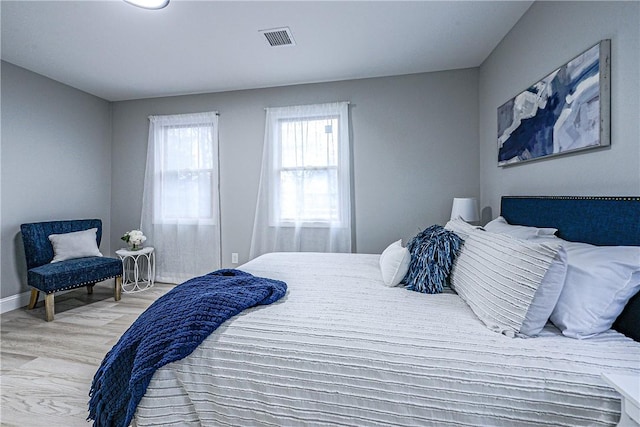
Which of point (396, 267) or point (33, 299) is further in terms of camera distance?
point (33, 299)

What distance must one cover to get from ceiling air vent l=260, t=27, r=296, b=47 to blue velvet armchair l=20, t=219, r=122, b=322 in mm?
2998

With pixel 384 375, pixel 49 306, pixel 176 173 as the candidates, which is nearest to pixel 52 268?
pixel 49 306

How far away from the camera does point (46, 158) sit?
11.7 feet

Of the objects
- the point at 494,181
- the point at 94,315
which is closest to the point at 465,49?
the point at 494,181

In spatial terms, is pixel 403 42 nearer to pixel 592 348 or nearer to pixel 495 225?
pixel 495 225

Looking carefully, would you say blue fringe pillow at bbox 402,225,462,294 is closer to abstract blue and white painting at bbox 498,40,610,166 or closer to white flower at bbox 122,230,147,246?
abstract blue and white painting at bbox 498,40,610,166

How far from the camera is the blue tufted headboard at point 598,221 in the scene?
1200mm

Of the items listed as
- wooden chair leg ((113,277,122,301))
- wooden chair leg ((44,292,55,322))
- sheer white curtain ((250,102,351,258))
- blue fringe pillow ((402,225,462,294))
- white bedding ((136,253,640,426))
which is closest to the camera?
white bedding ((136,253,640,426))

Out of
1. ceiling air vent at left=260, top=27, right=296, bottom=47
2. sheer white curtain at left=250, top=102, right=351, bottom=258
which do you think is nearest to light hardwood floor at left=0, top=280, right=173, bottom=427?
sheer white curtain at left=250, top=102, right=351, bottom=258

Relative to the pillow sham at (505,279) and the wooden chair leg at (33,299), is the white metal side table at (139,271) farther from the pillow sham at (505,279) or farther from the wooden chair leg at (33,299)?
the pillow sham at (505,279)

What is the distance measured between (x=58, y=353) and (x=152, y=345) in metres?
1.81

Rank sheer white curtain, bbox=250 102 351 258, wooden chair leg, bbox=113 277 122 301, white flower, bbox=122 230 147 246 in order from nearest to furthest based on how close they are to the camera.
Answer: wooden chair leg, bbox=113 277 122 301 → sheer white curtain, bbox=250 102 351 258 → white flower, bbox=122 230 147 246

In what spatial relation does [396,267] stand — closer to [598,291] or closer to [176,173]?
[598,291]

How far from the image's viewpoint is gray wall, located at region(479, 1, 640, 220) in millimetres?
1398
